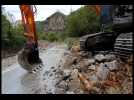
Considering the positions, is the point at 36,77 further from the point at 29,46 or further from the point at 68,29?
the point at 68,29

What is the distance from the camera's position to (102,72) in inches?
225

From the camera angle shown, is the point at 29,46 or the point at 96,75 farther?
the point at 29,46

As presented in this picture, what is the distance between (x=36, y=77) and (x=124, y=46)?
67.3 inches

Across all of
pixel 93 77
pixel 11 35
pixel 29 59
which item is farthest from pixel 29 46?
pixel 93 77

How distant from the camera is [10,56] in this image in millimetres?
6234

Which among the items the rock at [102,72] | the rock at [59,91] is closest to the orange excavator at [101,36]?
the rock at [102,72]

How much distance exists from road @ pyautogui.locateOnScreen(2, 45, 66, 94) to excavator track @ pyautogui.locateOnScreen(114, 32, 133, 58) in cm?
108

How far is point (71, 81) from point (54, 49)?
942 millimetres

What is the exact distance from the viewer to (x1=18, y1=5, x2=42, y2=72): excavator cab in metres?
6.25

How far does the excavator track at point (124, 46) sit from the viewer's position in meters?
5.48

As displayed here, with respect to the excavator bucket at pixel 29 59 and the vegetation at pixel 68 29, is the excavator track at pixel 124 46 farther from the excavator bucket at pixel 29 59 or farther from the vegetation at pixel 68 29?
the excavator bucket at pixel 29 59

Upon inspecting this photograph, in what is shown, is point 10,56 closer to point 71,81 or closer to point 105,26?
point 71,81

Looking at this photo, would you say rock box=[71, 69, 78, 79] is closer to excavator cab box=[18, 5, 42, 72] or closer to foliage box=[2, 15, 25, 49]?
excavator cab box=[18, 5, 42, 72]
